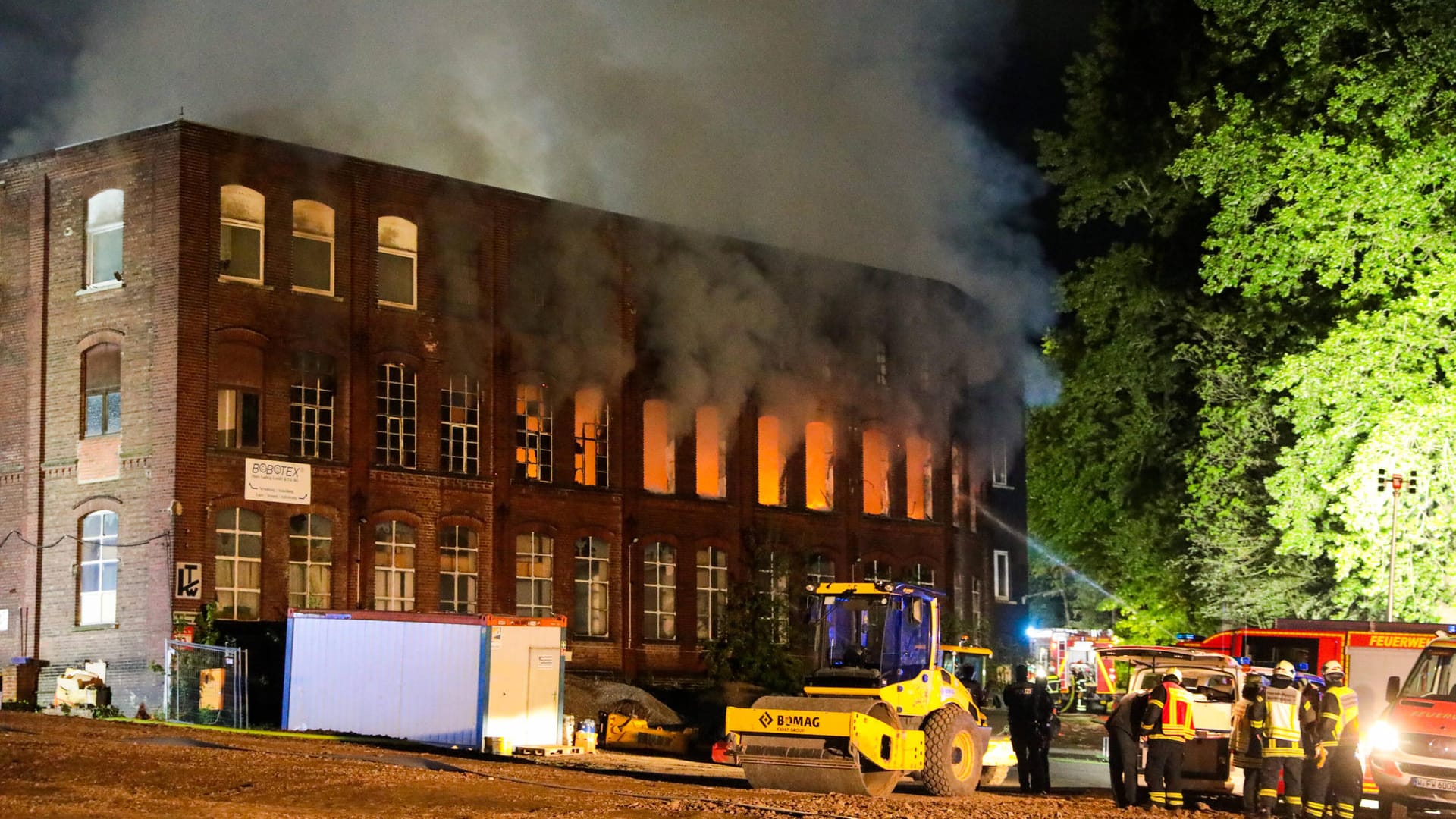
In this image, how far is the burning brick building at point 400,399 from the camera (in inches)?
1323

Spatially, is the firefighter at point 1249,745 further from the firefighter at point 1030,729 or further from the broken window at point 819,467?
the broken window at point 819,467

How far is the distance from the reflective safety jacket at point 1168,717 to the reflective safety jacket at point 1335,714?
4.78 ft

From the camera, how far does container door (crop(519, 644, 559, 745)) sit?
28.7 meters

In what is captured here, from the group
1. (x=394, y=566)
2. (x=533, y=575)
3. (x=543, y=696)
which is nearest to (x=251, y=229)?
(x=394, y=566)

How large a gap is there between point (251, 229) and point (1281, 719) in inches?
905

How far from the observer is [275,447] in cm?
3444

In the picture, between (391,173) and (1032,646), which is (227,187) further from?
(1032,646)

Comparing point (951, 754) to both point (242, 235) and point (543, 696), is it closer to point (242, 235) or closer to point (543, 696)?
point (543, 696)

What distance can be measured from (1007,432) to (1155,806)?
31.1 m

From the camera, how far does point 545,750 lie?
2859 cm

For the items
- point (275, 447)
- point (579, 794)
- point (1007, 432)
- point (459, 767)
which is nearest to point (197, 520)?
point (275, 447)

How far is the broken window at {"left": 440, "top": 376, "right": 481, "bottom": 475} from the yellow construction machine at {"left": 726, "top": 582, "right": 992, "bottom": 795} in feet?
56.7

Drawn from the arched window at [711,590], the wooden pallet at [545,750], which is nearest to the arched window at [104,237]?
the wooden pallet at [545,750]

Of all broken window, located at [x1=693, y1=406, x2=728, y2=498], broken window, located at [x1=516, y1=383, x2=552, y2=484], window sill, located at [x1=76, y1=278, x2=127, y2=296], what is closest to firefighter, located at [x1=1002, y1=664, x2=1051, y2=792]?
broken window, located at [x1=516, y1=383, x2=552, y2=484]
